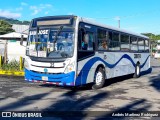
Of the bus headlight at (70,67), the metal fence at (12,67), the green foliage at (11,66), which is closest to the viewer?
the bus headlight at (70,67)

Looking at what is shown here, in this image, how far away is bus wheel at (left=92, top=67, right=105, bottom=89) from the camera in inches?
526

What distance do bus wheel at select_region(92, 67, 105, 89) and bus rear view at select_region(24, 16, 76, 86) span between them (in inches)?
79.9

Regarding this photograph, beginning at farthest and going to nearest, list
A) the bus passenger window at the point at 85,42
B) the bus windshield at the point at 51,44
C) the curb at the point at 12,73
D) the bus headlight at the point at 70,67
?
the curb at the point at 12,73
the bus passenger window at the point at 85,42
the bus windshield at the point at 51,44
the bus headlight at the point at 70,67

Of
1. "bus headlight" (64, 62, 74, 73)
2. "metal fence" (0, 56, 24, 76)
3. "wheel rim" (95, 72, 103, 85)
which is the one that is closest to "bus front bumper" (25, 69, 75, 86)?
"bus headlight" (64, 62, 74, 73)

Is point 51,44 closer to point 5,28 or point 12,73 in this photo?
point 12,73

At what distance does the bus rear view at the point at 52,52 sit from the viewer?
37.9 feet

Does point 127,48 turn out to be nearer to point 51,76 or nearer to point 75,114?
point 51,76

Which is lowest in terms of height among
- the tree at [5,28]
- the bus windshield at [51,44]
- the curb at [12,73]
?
the curb at [12,73]

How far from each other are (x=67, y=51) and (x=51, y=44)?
2.35 ft

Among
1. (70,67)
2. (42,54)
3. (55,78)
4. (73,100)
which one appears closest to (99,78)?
(70,67)

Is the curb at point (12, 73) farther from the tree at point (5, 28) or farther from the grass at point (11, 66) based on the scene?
the tree at point (5, 28)

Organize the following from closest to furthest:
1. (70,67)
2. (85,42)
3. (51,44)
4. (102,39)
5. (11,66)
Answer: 1. (70,67)
2. (51,44)
3. (85,42)
4. (102,39)
5. (11,66)

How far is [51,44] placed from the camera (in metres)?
11.8

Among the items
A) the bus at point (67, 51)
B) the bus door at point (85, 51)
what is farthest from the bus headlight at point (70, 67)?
the bus door at point (85, 51)
